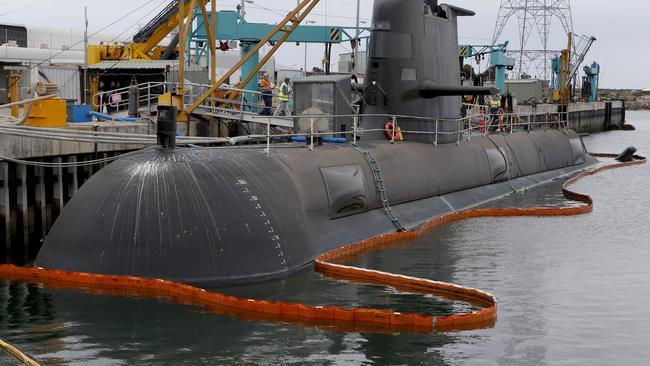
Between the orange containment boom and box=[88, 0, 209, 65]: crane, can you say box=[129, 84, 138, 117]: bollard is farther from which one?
box=[88, 0, 209, 65]: crane

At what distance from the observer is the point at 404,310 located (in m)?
14.9

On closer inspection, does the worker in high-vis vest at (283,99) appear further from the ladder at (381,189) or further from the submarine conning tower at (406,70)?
the ladder at (381,189)

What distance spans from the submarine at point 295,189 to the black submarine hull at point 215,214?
0.08 ft

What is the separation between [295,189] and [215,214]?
248 centimetres

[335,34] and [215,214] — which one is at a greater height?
[335,34]

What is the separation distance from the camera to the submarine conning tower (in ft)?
82.0

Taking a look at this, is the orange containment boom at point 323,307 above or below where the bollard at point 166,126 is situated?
below

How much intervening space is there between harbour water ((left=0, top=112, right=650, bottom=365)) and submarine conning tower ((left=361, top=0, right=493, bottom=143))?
18.3ft

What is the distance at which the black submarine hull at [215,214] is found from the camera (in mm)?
15391

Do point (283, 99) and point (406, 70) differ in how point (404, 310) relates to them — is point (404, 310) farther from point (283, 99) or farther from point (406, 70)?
point (283, 99)

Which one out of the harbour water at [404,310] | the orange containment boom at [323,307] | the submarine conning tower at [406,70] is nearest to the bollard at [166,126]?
the orange containment boom at [323,307]

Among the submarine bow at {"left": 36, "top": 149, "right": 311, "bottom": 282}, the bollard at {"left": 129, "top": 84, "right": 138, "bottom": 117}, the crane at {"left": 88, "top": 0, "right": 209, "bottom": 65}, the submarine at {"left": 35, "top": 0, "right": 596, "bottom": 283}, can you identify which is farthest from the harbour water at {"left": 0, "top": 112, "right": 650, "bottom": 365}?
the crane at {"left": 88, "top": 0, "right": 209, "bottom": 65}

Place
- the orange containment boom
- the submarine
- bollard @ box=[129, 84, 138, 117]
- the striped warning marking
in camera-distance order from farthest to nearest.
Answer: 1. the striped warning marking
2. bollard @ box=[129, 84, 138, 117]
3. the submarine
4. the orange containment boom

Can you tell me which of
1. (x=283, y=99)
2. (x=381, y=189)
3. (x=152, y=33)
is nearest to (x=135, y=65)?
(x=152, y=33)
